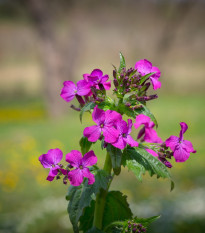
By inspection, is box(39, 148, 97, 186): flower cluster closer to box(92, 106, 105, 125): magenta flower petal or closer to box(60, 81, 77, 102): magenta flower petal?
box(92, 106, 105, 125): magenta flower petal

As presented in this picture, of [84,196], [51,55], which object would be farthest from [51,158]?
[51,55]

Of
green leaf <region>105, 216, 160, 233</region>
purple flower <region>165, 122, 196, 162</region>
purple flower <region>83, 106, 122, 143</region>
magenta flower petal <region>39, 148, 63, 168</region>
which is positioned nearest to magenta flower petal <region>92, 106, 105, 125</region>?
purple flower <region>83, 106, 122, 143</region>

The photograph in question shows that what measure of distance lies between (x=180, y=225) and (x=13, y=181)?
277cm

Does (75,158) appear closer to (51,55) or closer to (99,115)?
(99,115)

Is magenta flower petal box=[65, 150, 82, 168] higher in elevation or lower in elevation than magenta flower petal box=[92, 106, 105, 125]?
lower

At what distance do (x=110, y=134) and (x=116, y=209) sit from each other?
1.74 ft

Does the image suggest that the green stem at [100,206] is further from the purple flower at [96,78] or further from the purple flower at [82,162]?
the purple flower at [96,78]

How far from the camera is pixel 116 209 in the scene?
195 cm

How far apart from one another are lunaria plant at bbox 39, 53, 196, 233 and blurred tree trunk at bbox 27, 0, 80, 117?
40.9 feet

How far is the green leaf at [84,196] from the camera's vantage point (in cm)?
174

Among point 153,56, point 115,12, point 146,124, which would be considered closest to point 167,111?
point 153,56

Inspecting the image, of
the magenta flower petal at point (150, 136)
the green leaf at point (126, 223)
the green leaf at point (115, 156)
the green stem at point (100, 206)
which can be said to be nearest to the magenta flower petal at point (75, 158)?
the green leaf at point (115, 156)

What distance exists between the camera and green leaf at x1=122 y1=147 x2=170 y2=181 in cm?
174

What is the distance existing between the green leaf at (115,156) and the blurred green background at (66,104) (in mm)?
2728
